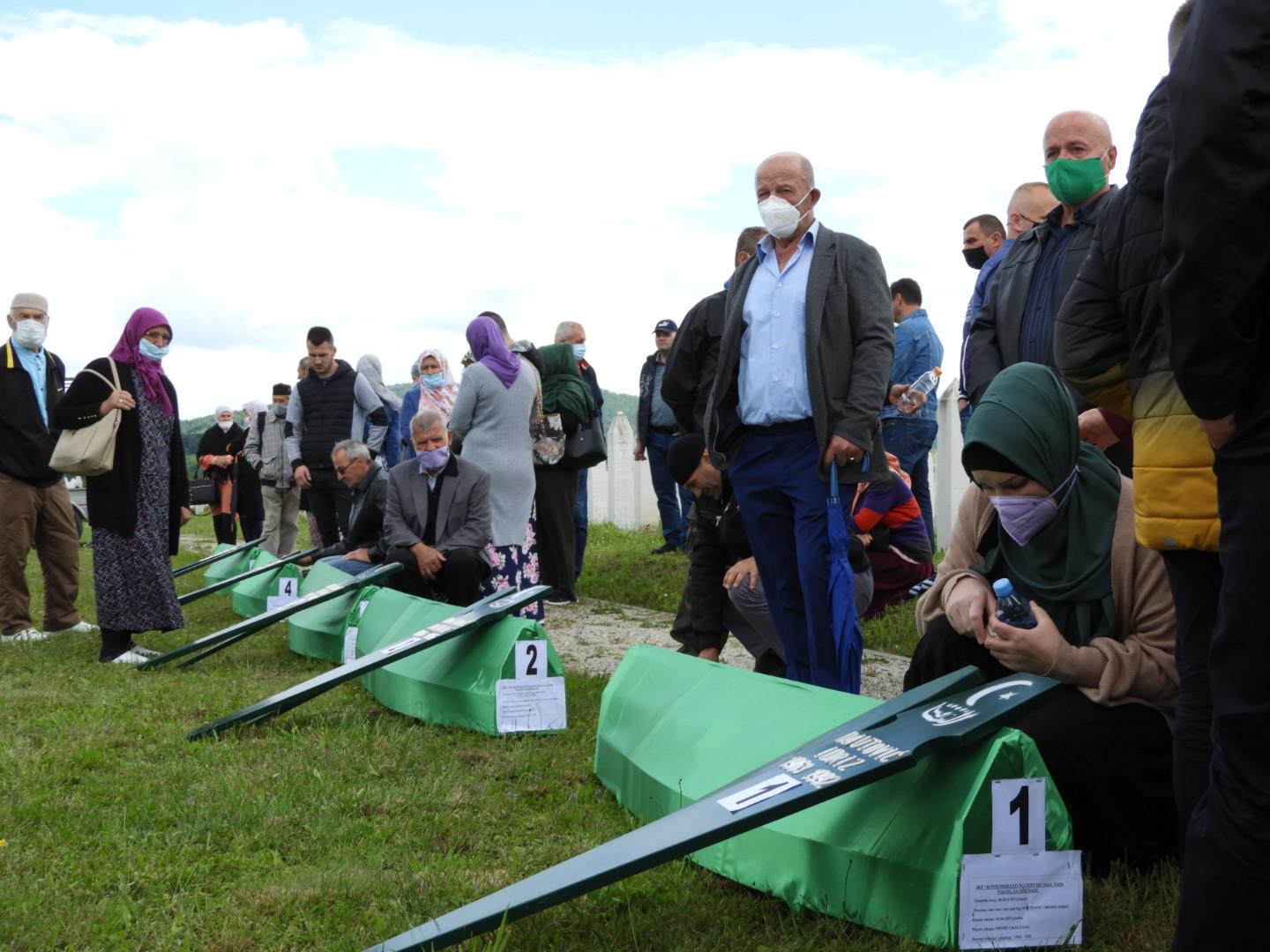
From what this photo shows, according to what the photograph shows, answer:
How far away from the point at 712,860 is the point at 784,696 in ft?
1.45

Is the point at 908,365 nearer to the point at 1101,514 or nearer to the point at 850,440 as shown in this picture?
the point at 850,440

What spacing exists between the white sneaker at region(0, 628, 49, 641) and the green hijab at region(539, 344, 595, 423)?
3.42 metres

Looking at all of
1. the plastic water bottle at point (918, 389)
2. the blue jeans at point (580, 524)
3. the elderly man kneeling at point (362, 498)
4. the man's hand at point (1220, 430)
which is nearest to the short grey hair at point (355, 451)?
the elderly man kneeling at point (362, 498)

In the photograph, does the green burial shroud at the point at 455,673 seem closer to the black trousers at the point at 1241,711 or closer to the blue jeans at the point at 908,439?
the black trousers at the point at 1241,711

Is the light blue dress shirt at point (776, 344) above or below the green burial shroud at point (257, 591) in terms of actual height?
above

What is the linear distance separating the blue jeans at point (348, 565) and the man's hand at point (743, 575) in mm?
3239

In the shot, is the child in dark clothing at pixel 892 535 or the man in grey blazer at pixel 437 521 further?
the man in grey blazer at pixel 437 521

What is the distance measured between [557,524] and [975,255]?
329cm

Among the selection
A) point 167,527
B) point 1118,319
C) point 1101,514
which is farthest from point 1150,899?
point 167,527

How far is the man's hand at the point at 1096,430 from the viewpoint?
3477mm

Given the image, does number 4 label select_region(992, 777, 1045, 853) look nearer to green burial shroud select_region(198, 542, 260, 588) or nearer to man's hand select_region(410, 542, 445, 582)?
man's hand select_region(410, 542, 445, 582)

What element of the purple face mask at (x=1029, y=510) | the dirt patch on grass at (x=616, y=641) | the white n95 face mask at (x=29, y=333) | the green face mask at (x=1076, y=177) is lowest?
the dirt patch on grass at (x=616, y=641)

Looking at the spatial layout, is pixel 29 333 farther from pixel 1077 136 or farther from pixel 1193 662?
pixel 1193 662

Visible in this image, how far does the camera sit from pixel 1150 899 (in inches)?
106
